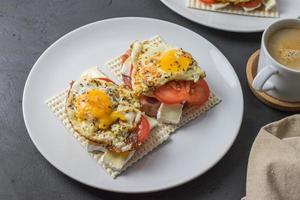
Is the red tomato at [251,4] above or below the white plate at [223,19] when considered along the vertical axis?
above

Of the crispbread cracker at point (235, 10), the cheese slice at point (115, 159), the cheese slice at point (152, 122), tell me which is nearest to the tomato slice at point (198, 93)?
the cheese slice at point (152, 122)

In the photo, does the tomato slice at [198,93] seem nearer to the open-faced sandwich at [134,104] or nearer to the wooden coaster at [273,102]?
the open-faced sandwich at [134,104]

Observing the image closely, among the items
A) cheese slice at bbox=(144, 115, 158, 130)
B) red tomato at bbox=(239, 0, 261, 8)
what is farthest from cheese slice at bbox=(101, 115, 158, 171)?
red tomato at bbox=(239, 0, 261, 8)

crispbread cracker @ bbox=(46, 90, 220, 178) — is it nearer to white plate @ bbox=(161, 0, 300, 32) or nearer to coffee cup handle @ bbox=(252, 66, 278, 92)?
coffee cup handle @ bbox=(252, 66, 278, 92)

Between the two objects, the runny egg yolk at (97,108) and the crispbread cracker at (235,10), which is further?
the crispbread cracker at (235,10)

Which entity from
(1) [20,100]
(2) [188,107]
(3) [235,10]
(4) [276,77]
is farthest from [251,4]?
(1) [20,100]

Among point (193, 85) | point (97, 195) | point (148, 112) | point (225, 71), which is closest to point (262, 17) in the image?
point (225, 71)

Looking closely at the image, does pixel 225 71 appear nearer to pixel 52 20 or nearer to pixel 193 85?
pixel 193 85

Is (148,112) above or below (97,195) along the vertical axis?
above
